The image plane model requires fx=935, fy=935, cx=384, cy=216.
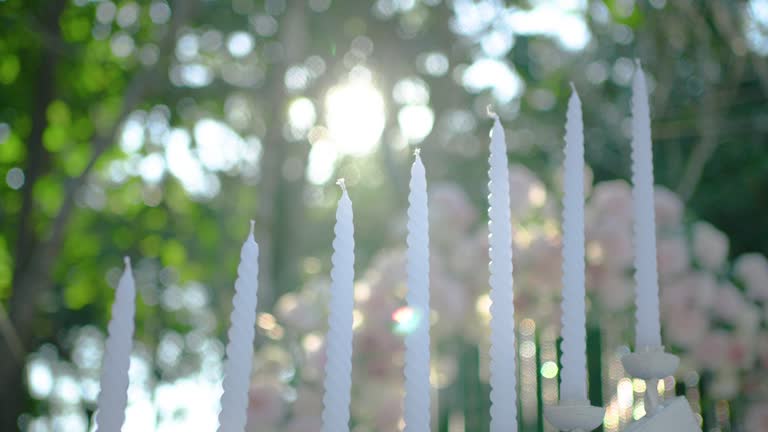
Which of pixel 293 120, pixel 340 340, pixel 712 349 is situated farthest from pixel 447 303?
pixel 293 120

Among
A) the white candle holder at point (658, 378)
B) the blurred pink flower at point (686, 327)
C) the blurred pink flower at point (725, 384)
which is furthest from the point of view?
the blurred pink flower at point (686, 327)

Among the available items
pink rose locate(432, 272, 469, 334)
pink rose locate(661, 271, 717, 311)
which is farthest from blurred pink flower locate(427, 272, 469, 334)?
pink rose locate(661, 271, 717, 311)

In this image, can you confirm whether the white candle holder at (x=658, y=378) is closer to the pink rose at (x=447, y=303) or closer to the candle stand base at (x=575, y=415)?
the candle stand base at (x=575, y=415)

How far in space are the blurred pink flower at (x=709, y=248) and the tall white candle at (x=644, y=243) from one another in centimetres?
190

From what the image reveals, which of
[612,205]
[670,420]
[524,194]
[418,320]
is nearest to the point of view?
[418,320]

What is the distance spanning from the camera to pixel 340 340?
2.82 ft

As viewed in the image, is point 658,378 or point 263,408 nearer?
point 658,378

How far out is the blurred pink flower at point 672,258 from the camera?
283 centimetres

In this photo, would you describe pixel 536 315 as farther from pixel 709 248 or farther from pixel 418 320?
pixel 418 320

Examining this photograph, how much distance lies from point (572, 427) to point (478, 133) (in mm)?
4754

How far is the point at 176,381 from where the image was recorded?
8672mm

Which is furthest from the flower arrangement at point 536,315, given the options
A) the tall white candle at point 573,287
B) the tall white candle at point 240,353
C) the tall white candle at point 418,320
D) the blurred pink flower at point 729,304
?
the tall white candle at point 240,353

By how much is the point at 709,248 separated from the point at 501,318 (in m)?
2.20

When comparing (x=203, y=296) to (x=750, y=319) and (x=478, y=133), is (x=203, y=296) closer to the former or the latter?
(x=478, y=133)
